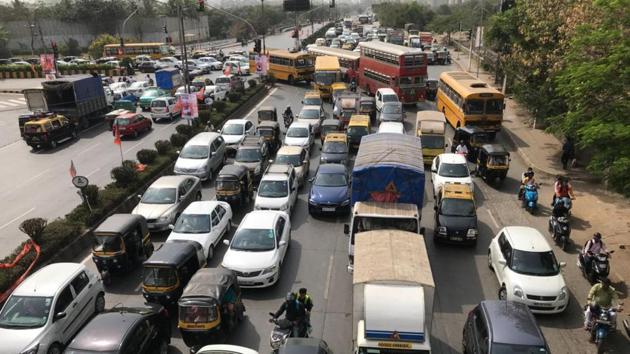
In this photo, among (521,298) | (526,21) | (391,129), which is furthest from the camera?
(526,21)

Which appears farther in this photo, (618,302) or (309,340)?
(618,302)

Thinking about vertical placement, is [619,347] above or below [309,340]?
below

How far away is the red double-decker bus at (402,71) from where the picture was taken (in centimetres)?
3725

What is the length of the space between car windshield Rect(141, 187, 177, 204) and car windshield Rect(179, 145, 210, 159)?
15.4ft

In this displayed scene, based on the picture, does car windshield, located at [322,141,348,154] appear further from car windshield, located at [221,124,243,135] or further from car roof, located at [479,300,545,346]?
car roof, located at [479,300,545,346]

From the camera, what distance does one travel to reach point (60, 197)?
862 inches

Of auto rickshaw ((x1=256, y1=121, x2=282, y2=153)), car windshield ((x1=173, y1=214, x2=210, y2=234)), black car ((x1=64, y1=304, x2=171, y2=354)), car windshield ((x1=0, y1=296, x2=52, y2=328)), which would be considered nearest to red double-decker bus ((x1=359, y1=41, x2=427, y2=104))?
auto rickshaw ((x1=256, y1=121, x2=282, y2=153))

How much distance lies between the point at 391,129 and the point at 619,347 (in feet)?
53.6

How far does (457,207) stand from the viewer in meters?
17.1

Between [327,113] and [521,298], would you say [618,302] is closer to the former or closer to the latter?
[521,298]

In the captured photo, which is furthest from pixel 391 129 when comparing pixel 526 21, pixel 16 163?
pixel 16 163

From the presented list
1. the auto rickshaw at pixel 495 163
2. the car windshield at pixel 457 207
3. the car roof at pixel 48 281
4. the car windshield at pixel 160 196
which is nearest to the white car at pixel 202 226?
the car windshield at pixel 160 196

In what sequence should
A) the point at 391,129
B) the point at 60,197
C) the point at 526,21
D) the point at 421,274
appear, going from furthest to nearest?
the point at 526,21 < the point at 391,129 < the point at 60,197 < the point at 421,274

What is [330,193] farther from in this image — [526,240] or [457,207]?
[526,240]
